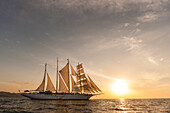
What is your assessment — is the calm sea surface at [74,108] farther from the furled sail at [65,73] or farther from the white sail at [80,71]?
the white sail at [80,71]

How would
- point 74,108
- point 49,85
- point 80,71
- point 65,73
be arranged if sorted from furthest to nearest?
point 80,71 < point 65,73 < point 49,85 < point 74,108

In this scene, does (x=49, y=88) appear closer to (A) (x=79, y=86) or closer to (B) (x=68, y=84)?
(B) (x=68, y=84)

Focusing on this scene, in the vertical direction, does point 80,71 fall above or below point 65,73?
above

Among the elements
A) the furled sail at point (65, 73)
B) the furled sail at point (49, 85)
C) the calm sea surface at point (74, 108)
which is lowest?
the calm sea surface at point (74, 108)

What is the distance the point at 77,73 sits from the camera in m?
131

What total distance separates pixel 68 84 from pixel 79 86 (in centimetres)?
1207

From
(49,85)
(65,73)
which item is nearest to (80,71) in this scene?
(65,73)

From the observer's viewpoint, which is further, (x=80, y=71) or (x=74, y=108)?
(x=80, y=71)

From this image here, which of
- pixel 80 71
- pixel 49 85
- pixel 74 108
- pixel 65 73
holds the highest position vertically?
pixel 80 71

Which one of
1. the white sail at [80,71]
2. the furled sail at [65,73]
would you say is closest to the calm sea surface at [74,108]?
the furled sail at [65,73]

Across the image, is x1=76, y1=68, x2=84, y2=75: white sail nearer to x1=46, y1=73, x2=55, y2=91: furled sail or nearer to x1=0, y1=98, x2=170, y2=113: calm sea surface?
x1=46, y1=73, x2=55, y2=91: furled sail

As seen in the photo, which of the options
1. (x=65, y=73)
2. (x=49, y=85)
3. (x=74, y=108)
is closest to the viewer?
(x=74, y=108)

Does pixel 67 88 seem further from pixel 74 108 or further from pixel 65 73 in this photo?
pixel 74 108

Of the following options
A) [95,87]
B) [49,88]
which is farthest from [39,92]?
[95,87]
